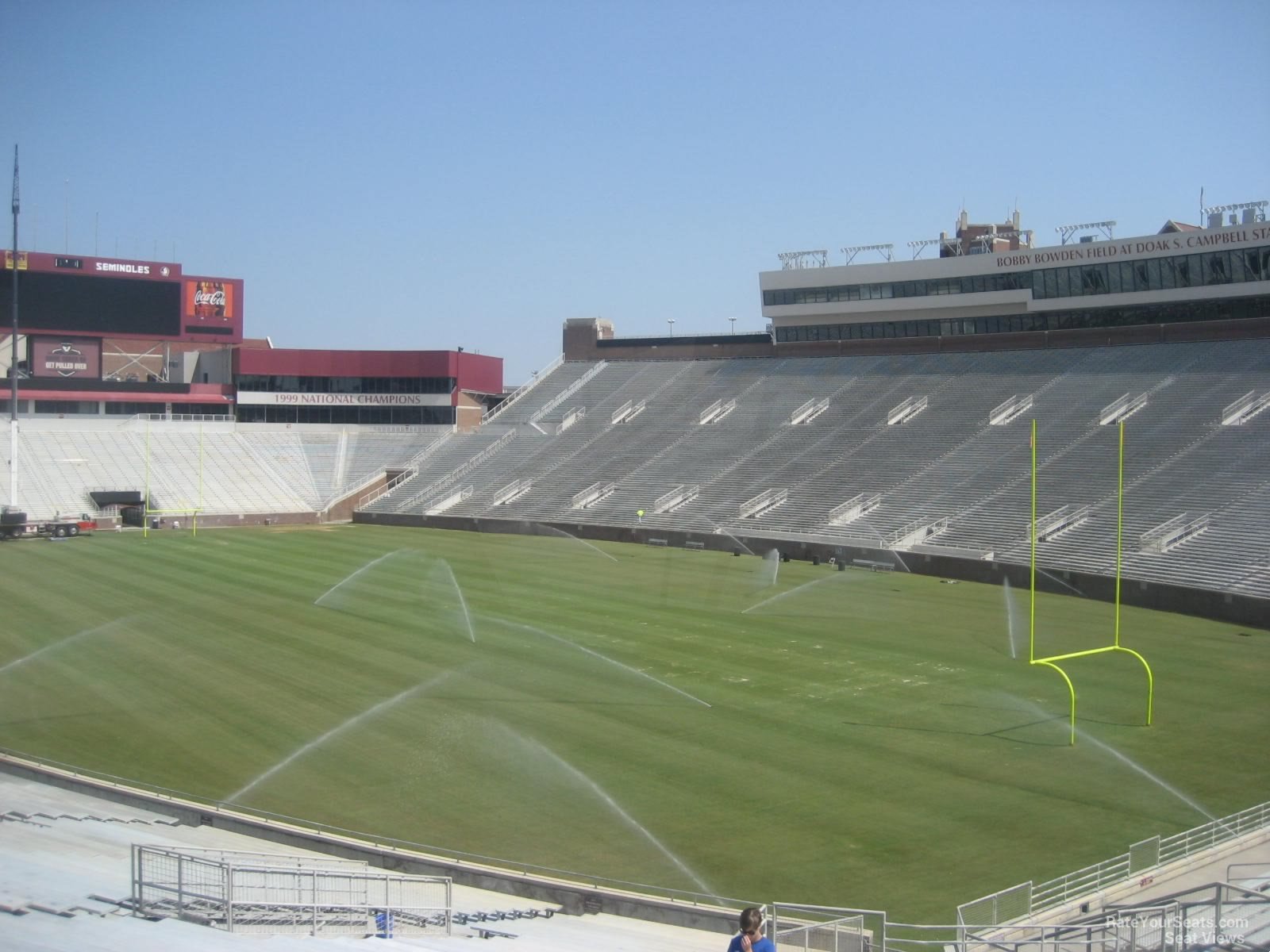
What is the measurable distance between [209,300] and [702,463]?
31260 mm

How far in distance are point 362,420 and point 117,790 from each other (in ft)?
202

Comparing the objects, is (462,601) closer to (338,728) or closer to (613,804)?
(338,728)

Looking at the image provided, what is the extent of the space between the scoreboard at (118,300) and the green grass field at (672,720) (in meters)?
31.2

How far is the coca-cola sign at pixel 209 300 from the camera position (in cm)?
7156

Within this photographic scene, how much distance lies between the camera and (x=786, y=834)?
17500 millimetres

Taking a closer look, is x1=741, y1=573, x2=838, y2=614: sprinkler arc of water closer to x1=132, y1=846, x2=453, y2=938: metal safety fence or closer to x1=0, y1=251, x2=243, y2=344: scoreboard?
x1=132, y1=846, x2=453, y2=938: metal safety fence

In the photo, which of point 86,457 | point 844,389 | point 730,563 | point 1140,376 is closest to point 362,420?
point 86,457

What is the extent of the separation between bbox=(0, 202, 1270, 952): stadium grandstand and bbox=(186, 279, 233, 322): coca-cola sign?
0.65ft

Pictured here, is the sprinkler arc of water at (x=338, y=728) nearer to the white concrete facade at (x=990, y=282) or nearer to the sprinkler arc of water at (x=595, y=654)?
the sprinkler arc of water at (x=595, y=654)

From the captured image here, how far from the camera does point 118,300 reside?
6988 centimetres

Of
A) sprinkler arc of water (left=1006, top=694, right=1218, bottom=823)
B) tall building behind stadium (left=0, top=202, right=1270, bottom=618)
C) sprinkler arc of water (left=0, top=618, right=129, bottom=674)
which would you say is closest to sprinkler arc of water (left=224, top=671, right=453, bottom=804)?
sprinkler arc of water (left=0, top=618, right=129, bottom=674)

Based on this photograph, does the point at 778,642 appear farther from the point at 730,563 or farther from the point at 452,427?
the point at 452,427

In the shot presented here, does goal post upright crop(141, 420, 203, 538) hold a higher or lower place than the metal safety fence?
higher

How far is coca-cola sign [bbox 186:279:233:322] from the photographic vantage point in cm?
7156
